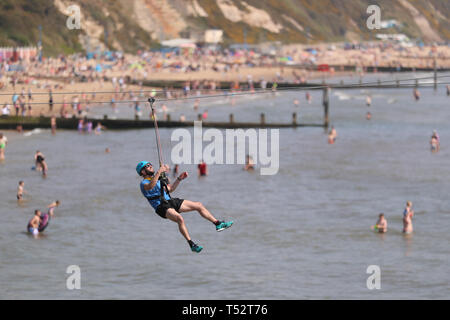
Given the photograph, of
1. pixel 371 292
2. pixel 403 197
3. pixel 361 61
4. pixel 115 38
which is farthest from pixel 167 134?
pixel 361 61

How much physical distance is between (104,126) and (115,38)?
2940 inches

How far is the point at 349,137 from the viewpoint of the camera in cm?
8219

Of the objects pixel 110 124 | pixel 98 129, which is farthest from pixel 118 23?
pixel 98 129

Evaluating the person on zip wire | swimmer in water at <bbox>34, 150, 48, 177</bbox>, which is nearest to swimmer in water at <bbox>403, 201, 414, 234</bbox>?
swimmer in water at <bbox>34, 150, 48, 177</bbox>

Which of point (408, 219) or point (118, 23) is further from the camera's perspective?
point (118, 23)

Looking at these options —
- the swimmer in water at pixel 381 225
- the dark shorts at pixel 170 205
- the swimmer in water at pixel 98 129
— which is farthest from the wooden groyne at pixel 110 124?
the dark shorts at pixel 170 205

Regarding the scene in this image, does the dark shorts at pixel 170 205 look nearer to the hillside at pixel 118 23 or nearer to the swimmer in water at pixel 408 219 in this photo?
the swimmer in water at pixel 408 219

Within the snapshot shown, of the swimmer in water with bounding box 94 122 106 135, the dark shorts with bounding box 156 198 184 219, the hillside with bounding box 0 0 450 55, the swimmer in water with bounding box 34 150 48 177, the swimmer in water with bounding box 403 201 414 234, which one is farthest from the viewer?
the hillside with bounding box 0 0 450 55

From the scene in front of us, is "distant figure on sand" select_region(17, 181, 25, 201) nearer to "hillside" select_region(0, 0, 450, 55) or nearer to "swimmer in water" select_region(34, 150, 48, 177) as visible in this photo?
"swimmer in water" select_region(34, 150, 48, 177)

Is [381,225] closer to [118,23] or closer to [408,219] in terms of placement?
[408,219]

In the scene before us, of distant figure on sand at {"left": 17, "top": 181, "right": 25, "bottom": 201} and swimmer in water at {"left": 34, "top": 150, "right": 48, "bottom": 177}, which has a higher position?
swimmer in water at {"left": 34, "top": 150, "right": 48, "bottom": 177}

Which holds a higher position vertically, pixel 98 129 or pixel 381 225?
pixel 98 129

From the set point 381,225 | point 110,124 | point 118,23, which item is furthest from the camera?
point 118,23
